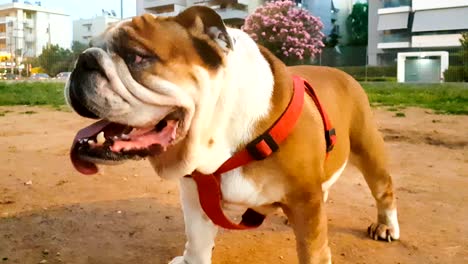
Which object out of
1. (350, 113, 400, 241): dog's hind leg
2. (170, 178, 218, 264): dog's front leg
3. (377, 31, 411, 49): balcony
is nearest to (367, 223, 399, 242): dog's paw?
(350, 113, 400, 241): dog's hind leg

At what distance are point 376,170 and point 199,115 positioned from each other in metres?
1.33

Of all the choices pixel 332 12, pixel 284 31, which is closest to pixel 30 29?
pixel 332 12

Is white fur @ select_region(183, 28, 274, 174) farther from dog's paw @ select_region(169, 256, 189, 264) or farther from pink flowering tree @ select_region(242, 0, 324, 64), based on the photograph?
pink flowering tree @ select_region(242, 0, 324, 64)

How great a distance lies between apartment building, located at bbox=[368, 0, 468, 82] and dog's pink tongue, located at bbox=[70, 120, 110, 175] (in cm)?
2940

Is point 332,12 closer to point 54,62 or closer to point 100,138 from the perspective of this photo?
point 54,62

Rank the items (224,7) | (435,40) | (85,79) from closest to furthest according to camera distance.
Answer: (85,79) → (435,40) → (224,7)

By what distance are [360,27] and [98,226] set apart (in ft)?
148

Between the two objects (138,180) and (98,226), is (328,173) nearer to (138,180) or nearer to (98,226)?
(98,226)

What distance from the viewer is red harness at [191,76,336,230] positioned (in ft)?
6.14

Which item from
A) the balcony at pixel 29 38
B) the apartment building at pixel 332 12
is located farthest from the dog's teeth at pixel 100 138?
the balcony at pixel 29 38

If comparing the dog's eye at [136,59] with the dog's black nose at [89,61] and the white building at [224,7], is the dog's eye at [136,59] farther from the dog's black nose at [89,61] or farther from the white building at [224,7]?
the white building at [224,7]

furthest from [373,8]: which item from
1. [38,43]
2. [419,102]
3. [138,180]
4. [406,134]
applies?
[38,43]

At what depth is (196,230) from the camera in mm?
2275

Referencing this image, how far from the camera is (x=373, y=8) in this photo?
1487 inches
